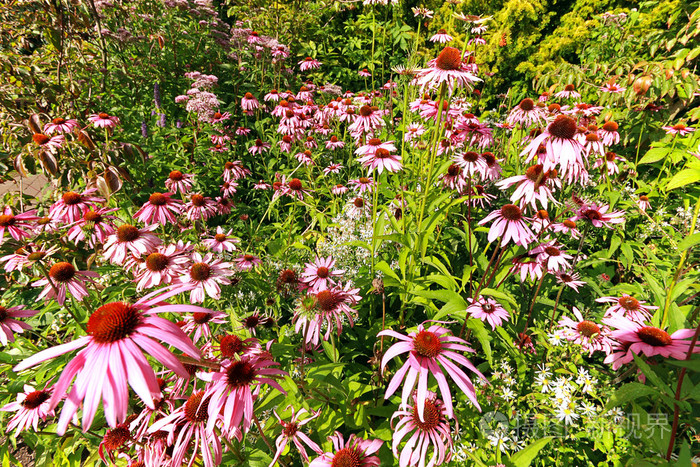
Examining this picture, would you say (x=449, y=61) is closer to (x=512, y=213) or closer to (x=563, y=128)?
(x=563, y=128)

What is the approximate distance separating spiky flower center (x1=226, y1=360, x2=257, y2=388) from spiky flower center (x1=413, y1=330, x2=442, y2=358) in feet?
1.58

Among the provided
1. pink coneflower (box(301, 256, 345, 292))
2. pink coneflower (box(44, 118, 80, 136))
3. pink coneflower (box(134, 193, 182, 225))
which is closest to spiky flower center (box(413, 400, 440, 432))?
pink coneflower (box(301, 256, 345, 292))

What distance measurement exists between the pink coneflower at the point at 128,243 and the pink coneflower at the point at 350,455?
114cm

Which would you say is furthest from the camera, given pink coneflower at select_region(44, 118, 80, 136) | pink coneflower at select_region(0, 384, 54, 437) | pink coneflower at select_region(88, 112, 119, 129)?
pink coneflower at select_region(88, 112, 119, 129)

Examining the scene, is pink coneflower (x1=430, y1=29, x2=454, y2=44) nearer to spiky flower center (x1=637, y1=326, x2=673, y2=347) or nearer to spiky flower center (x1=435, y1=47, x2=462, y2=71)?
spiky flower center (x1=435, y1=47, x2=462, y2=71)

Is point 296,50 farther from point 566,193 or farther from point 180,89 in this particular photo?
point 566,193

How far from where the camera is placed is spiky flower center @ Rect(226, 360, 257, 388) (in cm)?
84

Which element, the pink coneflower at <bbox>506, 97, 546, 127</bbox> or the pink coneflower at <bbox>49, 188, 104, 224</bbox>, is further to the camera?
the pink coneflower at <bbox>506, 97, 546, 127</bbox>

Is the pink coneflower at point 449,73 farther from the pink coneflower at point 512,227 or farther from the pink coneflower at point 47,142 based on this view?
the pink coneflower at point 47,142

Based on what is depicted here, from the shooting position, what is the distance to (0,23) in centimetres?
279

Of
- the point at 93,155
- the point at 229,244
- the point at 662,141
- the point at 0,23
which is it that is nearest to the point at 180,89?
the point at 0,23

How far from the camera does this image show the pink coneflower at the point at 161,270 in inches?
51.4

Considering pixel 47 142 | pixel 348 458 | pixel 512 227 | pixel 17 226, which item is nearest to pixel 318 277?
pixel 348 458

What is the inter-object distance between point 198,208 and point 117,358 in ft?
5.43
